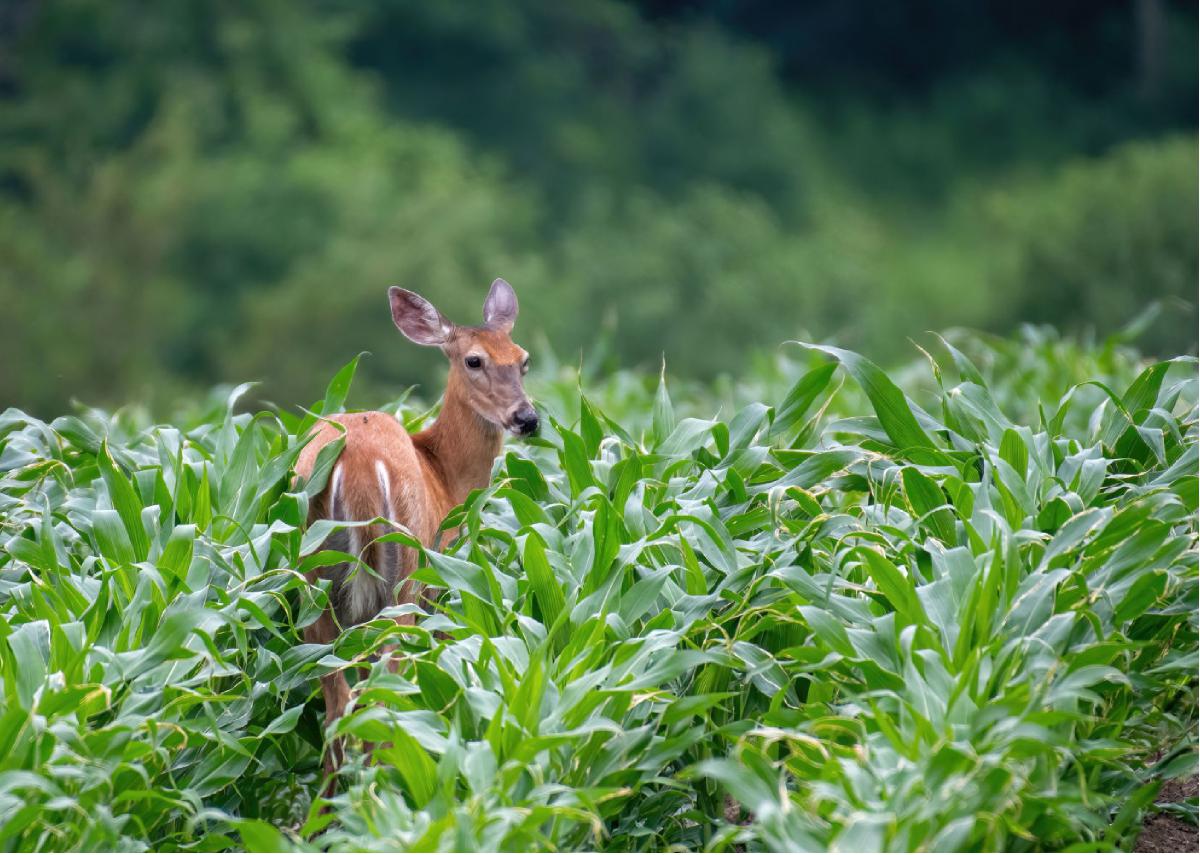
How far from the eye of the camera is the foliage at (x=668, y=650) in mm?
3049

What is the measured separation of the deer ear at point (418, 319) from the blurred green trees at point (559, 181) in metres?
9.59

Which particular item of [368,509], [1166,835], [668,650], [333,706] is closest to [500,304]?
[368,509]

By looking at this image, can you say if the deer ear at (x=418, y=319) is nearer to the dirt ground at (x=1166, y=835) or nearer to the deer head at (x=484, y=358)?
the deer head at (x=484, y=358)

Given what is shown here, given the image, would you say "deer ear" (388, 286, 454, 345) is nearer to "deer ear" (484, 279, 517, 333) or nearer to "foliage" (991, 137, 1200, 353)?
"deer ear" (484, 279, 517, 333)

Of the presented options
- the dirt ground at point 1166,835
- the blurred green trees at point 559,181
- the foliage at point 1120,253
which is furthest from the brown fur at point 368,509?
the blurred green trees at point 559,181

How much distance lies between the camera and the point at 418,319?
4.77 meters

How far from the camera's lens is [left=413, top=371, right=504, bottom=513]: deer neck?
452 cm

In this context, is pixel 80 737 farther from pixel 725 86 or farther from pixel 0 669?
pixel 725 86

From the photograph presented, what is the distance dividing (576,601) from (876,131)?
22669mm

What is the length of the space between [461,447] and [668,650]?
4.17ft

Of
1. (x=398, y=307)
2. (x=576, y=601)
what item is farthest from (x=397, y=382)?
(x=576, y=601)

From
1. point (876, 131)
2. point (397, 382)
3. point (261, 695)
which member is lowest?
point (397, 382)

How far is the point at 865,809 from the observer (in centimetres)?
288

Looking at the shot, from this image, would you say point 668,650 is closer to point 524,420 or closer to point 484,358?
point 524,420
